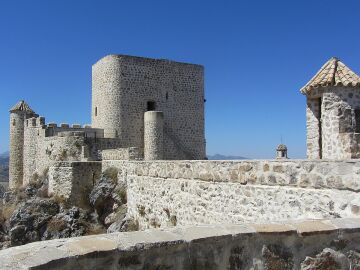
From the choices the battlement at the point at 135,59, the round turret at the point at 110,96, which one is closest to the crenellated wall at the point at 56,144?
the round turret at the point at 110,96

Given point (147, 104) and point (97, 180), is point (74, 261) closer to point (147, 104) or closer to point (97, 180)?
point (97, 180)

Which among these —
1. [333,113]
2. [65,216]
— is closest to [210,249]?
[333,113]

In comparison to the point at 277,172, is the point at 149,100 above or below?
above

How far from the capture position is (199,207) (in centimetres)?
959

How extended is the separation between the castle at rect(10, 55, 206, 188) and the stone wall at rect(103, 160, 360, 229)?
39.9 feet

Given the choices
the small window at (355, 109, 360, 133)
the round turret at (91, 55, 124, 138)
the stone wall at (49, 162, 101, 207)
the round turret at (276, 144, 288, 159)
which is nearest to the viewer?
the small window at (355, 109, 360, 133)

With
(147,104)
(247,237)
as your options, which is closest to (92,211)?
(147,104)

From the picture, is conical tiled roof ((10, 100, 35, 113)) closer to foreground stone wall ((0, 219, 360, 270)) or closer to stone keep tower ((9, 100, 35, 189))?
stone keep tower ((9, 100, 35, 189))

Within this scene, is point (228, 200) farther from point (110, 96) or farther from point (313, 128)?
point (110, 96)

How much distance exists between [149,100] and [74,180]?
9.00 meters

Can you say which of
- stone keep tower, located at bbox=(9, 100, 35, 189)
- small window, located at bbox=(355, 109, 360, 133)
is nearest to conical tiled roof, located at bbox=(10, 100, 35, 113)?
stone keep tower, located at bbox=(9, 100, 35, 189)

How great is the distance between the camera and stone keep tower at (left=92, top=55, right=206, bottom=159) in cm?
2658

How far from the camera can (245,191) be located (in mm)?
7828

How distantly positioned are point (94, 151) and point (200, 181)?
16075 mm
